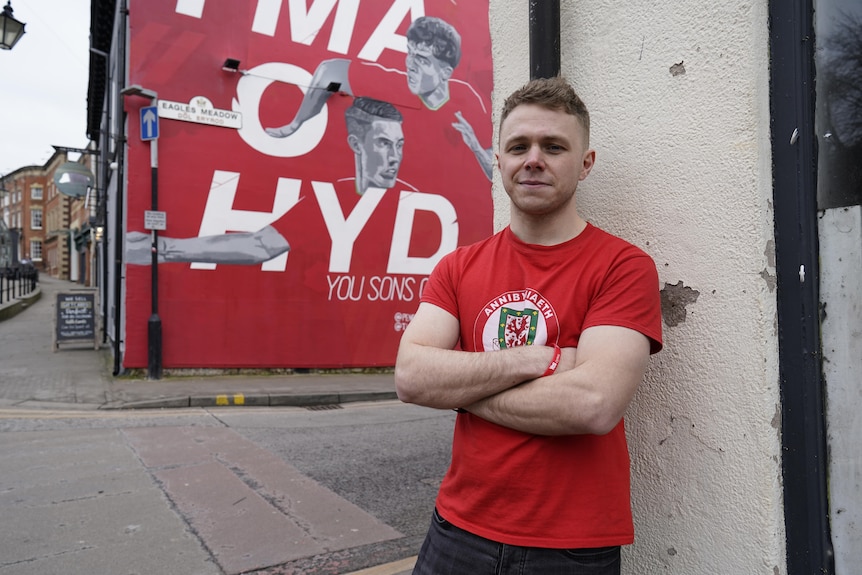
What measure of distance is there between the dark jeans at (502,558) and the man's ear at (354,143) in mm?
10091

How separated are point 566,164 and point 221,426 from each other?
620 cm

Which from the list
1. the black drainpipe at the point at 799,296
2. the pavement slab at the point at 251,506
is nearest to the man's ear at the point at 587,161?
the black drainpipe at the point at 799,296

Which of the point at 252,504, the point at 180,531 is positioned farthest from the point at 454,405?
the point at 252,504

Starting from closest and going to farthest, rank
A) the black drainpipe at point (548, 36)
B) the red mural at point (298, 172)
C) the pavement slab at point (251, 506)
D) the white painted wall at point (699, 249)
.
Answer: the white painted wall at point (699, 249) < the black drainpipe at point (548, 36) < the pavement slab at point (251, 506) < the red mural at point (298, 172)

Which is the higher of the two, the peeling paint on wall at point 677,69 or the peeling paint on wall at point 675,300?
the peeling paint on wall at point 677,69

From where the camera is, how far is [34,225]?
62344mm

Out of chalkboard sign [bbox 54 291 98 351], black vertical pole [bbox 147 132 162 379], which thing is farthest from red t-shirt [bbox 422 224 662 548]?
chalkboard sign [bbox 54 291 98 351]

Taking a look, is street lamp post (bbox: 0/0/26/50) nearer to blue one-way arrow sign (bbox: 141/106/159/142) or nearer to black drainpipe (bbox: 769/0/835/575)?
blue one-way arrow sign (bbox: 141/106/159/142)

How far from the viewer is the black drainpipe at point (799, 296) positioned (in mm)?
1391

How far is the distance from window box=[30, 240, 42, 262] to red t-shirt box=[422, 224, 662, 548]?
7261 cm

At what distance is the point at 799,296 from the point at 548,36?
42.8 inches

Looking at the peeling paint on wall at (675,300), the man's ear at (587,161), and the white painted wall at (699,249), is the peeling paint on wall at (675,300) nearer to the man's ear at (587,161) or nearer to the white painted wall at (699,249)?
the white painted wall at (699,249)

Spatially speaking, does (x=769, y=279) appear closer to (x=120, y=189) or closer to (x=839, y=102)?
(x=839, y=102)

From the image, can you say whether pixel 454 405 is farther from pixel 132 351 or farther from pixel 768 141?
pixel 132 351
